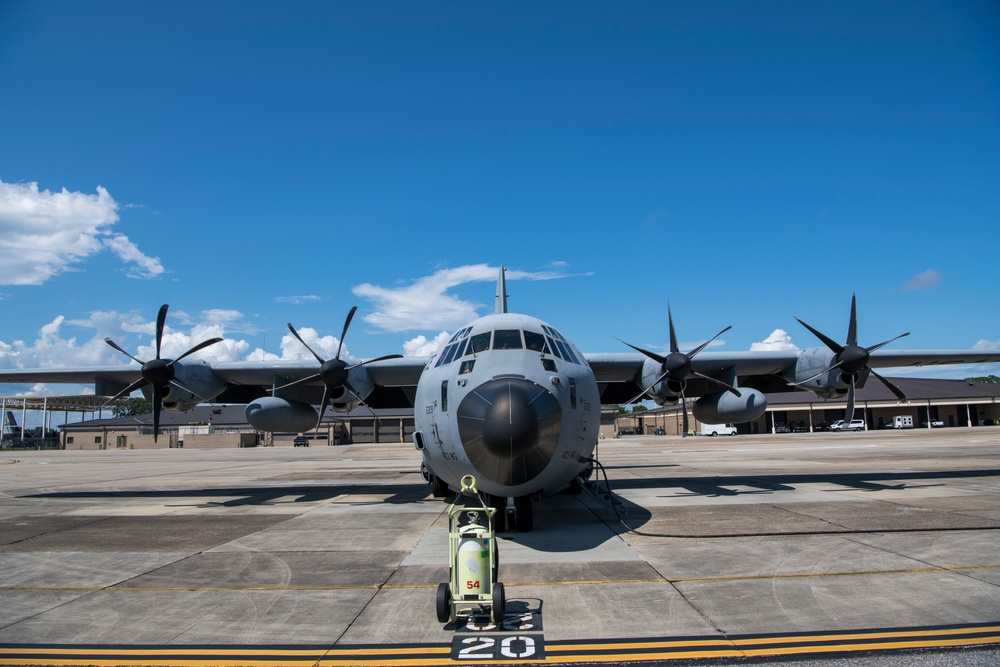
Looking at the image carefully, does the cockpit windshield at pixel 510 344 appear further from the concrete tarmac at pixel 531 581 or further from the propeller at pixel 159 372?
the propeller at pixel 159 372

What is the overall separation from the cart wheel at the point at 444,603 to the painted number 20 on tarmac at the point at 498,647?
1.07 ft

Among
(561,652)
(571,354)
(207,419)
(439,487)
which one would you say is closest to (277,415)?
(439,487)

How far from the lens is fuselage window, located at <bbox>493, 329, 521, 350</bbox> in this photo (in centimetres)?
1031

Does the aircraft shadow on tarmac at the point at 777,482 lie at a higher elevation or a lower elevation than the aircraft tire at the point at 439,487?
lower

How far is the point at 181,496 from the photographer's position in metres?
18.2

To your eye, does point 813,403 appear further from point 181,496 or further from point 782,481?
point 181,496

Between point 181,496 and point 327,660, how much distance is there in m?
15.4

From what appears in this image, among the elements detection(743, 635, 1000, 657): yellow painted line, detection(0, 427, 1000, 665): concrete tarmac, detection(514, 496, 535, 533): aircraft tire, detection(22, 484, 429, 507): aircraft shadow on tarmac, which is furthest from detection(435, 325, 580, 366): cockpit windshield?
detection(22, 484, 429, 507): aircraft shadow on tarmac

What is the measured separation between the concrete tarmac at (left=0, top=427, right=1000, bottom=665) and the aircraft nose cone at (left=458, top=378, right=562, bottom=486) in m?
1.34

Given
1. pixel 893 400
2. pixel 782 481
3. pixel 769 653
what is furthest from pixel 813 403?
pixel 769 653

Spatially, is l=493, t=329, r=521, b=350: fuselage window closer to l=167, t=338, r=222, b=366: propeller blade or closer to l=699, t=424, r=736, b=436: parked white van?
l=167, t=338, r=222, b=366: propeller blade

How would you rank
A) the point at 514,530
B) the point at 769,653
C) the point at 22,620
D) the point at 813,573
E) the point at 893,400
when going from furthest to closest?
the point at 893,400
the point at 514,530
the point at 813,573
the point at 22,620
the point at 769,653

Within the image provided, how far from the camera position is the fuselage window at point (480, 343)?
10484 mm

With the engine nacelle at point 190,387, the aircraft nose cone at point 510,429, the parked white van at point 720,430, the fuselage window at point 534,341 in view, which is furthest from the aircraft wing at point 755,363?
the parked white van at point 720,430
